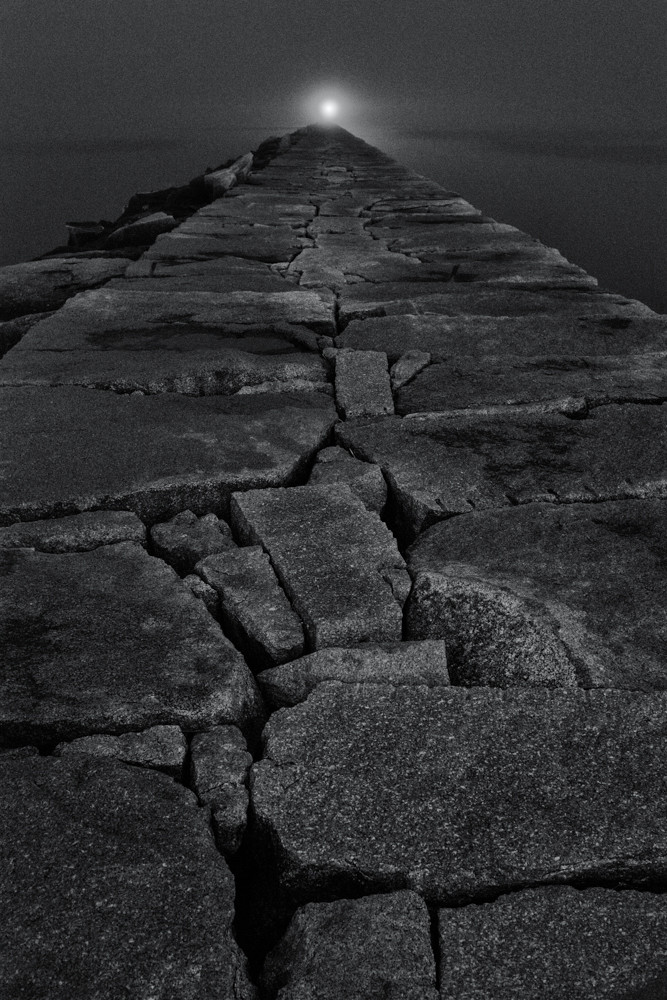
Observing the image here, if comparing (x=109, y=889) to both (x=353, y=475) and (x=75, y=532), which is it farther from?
(x=353, y=475)

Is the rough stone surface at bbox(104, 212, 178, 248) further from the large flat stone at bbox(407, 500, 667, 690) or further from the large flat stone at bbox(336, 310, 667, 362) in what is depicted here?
the large flat stone at bbox(407, 500, 667, 690)

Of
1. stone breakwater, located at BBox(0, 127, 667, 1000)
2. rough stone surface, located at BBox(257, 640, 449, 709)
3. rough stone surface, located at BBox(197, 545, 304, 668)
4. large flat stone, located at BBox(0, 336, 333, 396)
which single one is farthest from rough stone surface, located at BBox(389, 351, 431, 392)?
rough stone surface, located at BBox(257, 640, 449, 709)

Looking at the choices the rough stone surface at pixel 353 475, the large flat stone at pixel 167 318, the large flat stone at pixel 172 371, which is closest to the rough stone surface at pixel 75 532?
the rough stone surface at pixel 353 475

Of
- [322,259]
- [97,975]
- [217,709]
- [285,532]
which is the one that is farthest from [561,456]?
[322,259]

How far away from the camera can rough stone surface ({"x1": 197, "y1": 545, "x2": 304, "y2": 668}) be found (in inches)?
62.1

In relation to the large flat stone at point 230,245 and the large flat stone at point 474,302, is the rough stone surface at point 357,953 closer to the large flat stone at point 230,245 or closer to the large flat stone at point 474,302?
the large flat stone at point 474,302

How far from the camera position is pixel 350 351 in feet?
9.70

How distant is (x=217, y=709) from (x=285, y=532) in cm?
58

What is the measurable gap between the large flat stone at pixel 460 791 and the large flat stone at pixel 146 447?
2.88 feet

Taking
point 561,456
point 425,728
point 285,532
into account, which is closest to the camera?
point 425,728

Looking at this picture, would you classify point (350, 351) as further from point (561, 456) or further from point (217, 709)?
point (217, 709)

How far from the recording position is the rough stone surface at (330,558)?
5.28 ft

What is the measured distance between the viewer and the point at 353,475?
216cm

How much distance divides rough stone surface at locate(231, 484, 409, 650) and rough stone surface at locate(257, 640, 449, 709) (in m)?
0.06
